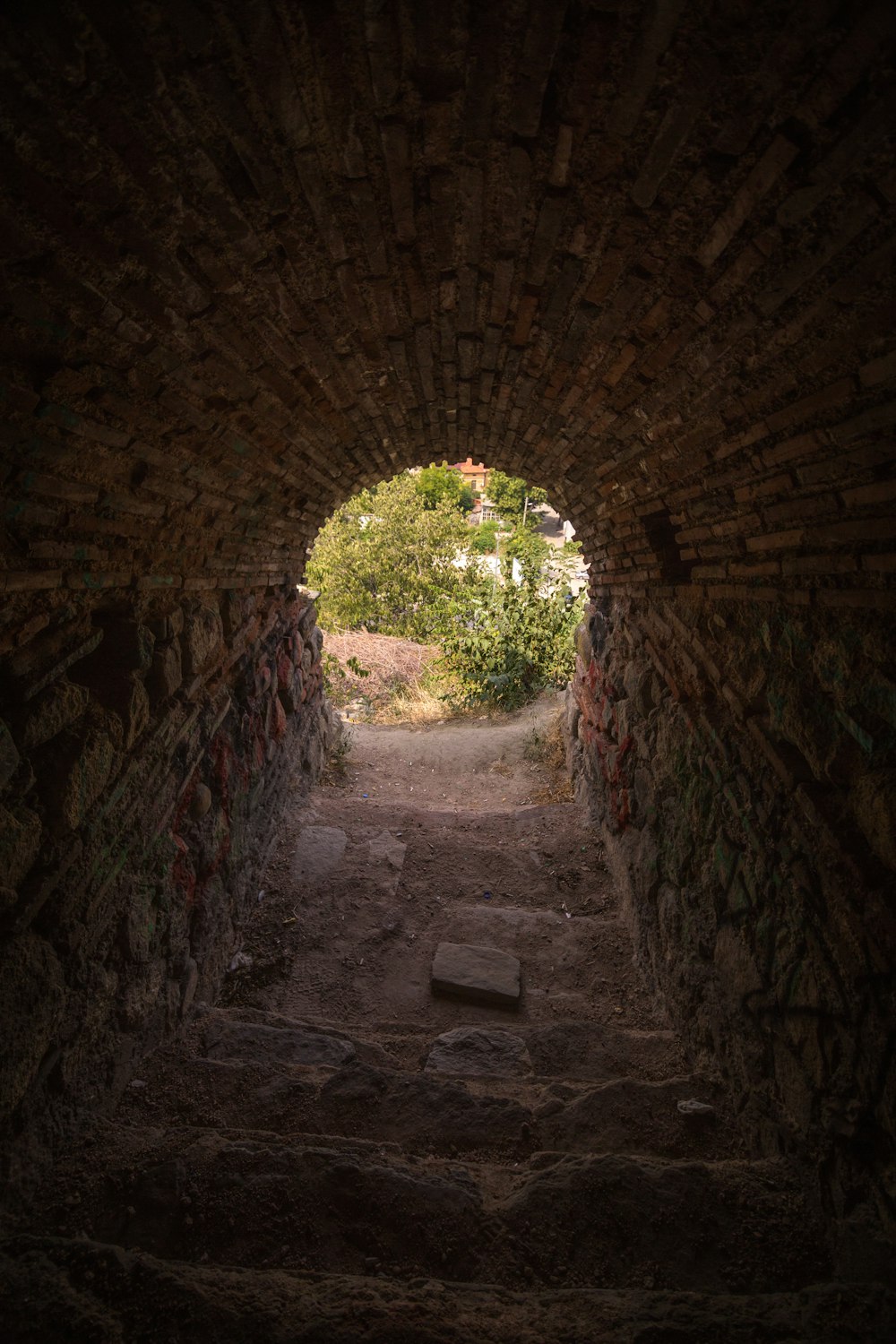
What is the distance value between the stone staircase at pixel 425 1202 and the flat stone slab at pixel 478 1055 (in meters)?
0.01

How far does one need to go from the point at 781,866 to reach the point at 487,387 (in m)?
2.71

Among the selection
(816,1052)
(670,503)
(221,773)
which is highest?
(670,503)

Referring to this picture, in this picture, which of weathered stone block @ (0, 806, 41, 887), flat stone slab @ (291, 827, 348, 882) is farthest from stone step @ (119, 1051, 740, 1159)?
flat stone slab @ (291, 827, 348, 882)

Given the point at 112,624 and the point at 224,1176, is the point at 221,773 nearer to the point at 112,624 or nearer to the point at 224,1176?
the point at 112,624

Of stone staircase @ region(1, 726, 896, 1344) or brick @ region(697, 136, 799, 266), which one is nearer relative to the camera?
brick @ region(697, 136, 799, 266)

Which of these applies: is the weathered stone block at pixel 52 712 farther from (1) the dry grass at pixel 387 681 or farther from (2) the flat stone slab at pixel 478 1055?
(1) the dry grass at pixel 387 681

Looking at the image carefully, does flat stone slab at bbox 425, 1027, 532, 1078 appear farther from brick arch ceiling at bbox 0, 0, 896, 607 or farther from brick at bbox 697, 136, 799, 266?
brick at bbox 697, 136, 799, 266

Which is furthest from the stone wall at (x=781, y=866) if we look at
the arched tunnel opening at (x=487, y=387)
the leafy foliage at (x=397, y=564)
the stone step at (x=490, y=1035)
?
the leafy foliage at (x=397, y=564)

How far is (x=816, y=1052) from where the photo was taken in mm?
1957

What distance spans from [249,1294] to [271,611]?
12.8 ft

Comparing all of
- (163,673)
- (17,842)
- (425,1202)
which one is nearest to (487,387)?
(163,673)

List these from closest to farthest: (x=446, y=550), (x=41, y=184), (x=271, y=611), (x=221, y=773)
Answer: (x=41, y=184), (x=221, y=773), (x=271, y=611), (x=446, y=550)

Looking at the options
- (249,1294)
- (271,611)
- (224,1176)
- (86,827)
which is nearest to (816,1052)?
(249,1294)

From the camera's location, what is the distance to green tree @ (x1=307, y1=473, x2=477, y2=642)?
1434 cm
